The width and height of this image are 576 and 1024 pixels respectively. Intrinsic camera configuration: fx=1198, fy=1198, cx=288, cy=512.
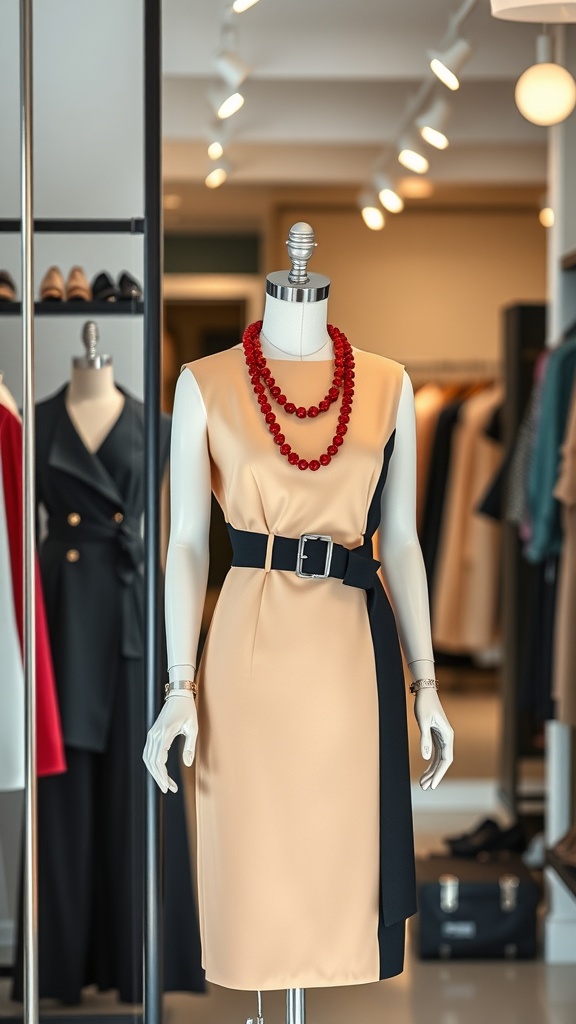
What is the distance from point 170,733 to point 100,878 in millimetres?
1295

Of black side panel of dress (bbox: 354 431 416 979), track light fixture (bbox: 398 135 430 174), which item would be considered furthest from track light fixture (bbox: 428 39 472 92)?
black side panel of dress (bbox: 354 431 416 979)

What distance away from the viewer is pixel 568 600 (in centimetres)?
339

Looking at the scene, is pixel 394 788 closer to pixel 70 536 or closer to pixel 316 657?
pixel 316 657

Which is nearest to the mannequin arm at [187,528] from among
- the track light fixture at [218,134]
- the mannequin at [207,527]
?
the mannequin at [207,527]

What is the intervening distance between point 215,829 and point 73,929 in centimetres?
122

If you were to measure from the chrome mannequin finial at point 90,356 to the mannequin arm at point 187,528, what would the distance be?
0.91m

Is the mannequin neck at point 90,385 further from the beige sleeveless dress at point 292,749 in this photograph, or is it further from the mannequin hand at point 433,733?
the mannequin hand at point 433,733

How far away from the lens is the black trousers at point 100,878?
296cm

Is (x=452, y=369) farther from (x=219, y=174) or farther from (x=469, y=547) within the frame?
(x=219, y=174)

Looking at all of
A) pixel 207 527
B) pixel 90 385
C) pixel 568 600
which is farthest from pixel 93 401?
pixel 568 600

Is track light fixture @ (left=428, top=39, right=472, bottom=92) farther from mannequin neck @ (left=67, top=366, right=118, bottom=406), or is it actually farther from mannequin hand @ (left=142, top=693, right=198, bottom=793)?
mannequin hand @ (left=142, top=693, right=198, bottom=793)

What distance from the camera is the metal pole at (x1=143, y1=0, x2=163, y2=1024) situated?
235 cm

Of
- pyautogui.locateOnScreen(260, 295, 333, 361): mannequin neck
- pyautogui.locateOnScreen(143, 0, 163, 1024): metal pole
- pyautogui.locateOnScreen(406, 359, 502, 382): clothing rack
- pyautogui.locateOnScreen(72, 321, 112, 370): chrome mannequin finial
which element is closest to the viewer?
pyautogui.locateOnScreen(260, 295, 333, 361): mannequin neck

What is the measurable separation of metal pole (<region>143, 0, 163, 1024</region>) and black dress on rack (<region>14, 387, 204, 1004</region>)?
49cm
